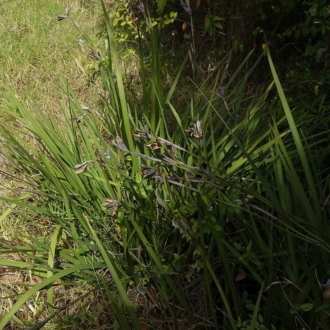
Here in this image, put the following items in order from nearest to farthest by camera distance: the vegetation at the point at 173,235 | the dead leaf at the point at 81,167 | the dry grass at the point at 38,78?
1. the dead leaf at the point at 81,167
2. the vegetation at the point at 173,235
3. the dry grass at the point at 38,78

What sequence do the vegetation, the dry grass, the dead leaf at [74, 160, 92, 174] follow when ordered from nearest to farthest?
the dead leaf at [74, 160, 92, 174] < the vegetation < the dry grass

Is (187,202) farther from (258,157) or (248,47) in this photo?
(248,47)

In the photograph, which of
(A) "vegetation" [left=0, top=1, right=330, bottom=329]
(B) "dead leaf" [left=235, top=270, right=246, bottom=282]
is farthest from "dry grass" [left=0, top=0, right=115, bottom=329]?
(B) "dead leaf" [left=235, top=270, right=246, bottom=282]

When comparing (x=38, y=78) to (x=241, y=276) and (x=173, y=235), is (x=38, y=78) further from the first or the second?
(x=241, y=276)

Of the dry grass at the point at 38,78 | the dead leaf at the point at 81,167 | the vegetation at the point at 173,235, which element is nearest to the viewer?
the dead leaf at the point at 81,167

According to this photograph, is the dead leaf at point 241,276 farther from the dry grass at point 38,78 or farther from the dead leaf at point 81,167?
the dead leaf at point 81,167

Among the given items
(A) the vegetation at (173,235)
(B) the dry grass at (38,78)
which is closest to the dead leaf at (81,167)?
(A) the vegetation at (173,235)

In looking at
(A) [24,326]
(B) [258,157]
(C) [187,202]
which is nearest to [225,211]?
(C) [187,202]

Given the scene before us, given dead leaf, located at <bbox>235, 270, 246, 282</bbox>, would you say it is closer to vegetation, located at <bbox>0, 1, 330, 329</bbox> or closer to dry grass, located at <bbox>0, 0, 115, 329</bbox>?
vegetation, located at <bbox>0, 1, 330, 329</bbox>

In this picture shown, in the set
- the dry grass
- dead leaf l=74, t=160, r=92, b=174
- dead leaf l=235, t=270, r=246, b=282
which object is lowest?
dead leaf l=235, t=270, r=246, b=282

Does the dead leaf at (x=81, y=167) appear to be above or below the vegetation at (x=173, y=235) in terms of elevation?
above

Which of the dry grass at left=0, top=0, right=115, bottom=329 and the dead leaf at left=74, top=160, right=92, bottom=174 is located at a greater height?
the dead leaf at left=74, top=160, right=92, bottom=174

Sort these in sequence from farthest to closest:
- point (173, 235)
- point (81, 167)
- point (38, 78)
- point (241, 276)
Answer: point (38, 78)
point (173, 235)
point (241, 276)
point (81, 167)

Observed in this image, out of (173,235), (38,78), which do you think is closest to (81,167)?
(173,235)
